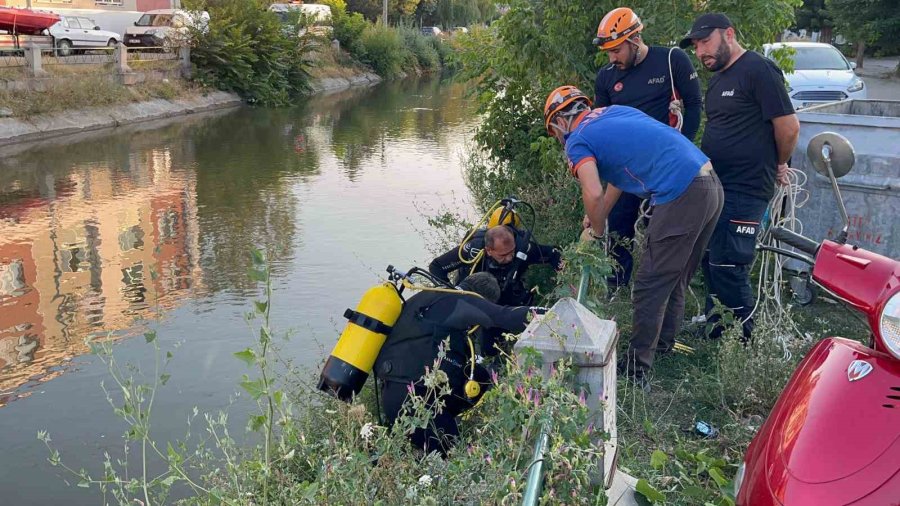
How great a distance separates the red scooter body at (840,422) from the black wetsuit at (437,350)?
1.73 m

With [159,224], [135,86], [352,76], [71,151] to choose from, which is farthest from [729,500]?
[352,76]

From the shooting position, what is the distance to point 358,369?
160 inches

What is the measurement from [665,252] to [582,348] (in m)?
1.75

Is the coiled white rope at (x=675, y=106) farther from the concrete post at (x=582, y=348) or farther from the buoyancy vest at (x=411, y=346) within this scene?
the concrete post at (x=582, y=348)

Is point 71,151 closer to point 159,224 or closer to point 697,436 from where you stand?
point 159,224

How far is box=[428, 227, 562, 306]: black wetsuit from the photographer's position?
5.23m

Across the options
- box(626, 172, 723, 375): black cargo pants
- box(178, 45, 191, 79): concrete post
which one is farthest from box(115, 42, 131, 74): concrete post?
box(626, 172, 723, 375): black cargo pants

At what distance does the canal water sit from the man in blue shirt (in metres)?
2.02

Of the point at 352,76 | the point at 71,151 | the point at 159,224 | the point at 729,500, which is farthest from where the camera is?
the point at 352,76

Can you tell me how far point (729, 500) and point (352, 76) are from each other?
36.6 m

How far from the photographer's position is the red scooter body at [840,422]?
6.41 ft

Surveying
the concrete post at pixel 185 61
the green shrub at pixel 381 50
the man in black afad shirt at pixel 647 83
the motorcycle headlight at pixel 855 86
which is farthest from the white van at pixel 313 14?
the man in black afad shirt at pixel 647 83

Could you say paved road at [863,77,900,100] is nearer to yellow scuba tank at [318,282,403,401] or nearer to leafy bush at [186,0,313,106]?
leafy bush at [186,0,313,106]

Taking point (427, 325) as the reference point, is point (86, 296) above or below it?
below
